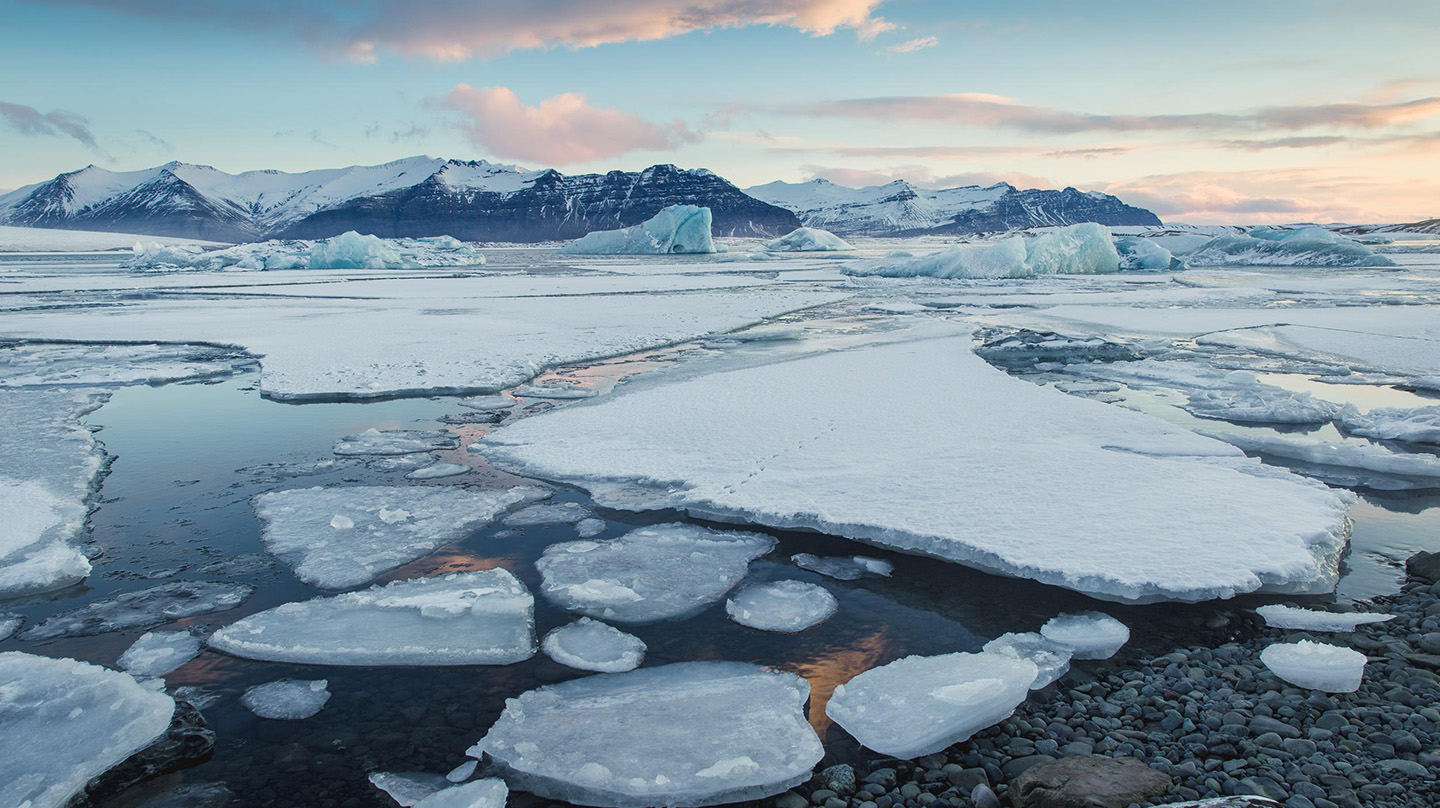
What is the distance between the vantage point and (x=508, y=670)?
294 centimetres

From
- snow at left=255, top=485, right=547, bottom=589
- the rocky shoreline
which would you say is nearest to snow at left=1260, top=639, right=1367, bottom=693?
the rocky shoreline

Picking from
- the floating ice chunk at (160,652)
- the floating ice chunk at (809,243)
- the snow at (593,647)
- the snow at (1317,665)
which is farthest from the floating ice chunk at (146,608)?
the floating ice chunk at (809,243)

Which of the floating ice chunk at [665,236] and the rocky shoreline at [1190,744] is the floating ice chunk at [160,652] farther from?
the floating ice chunk at [665,236]

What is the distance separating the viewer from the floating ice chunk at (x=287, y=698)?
2.66m

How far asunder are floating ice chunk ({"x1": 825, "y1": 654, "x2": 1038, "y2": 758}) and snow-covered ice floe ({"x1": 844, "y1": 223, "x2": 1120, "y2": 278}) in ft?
70.3

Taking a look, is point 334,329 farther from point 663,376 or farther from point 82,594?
point 82,594

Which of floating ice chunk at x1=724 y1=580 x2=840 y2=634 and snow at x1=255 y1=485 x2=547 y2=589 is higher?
snow at x1=255 y1=485 x2=547 y2=589

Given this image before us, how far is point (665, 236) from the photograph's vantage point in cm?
4834

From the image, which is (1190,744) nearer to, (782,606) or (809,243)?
(782,606)

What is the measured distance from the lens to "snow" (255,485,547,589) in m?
3.74

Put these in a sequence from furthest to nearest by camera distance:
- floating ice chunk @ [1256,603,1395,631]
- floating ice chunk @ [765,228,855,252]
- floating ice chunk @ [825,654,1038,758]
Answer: floating ice chunk @ [765,228,855,252] < floating ice chunk @ [1256,603,1395,631] < floating ice chunk @ [825,654,1038,758]

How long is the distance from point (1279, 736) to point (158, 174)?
237237mm

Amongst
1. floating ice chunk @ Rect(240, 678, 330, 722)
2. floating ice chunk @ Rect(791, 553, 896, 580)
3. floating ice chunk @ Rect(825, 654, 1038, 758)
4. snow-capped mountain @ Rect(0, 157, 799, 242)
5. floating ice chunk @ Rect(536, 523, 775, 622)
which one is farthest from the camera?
snow-capped mountain @ Rect(0, 157, 799, 242)

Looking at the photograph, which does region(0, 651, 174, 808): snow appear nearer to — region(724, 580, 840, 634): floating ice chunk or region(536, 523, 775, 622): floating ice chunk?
region(536, 523, 775, 622): floating ice chunk
